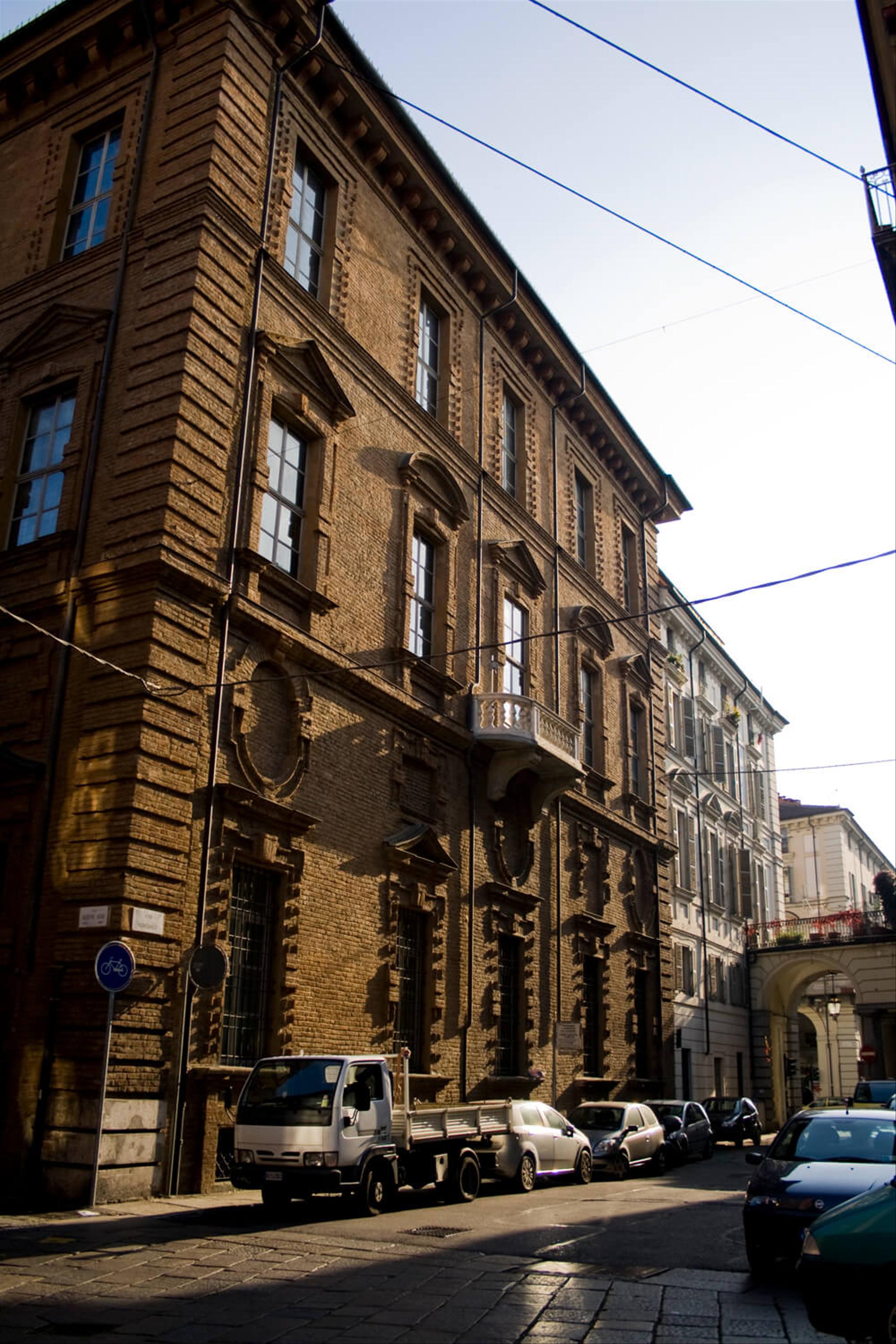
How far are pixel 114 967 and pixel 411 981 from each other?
7.80 metres

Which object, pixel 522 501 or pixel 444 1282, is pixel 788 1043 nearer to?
pixel 522 501

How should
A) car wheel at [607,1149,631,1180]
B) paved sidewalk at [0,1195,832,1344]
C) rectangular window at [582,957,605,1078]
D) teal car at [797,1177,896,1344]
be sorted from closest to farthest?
1. teal car at [797,1177,896,1344]
2. paved sidewalk at [0,1195,832,1344]
3. car wheel at [607,1149,631,1180]
4. rectangular window at [582,957,605,1078]

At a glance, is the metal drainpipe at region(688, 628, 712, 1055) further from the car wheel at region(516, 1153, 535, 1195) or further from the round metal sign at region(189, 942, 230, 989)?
the round metal sign at region(189, 942, 230, 989)

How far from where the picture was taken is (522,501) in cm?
2658

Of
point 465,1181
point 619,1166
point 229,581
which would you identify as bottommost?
point 619,1166

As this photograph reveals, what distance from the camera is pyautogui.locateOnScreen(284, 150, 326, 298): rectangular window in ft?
64.3

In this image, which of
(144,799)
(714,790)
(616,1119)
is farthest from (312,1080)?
(714,790)

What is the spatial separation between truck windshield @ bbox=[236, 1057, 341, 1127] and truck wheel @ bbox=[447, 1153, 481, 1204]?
8.99 ft

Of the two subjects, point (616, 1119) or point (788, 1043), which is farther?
point (788, 1043)

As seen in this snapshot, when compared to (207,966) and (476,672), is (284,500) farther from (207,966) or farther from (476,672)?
(207,966)

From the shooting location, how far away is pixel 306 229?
20.1 metres

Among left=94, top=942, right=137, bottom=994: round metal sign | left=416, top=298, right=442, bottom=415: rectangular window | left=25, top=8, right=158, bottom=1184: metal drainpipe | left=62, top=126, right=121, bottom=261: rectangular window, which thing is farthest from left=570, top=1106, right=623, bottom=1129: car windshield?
left=62, top=126, right=121, bottom=261: rectangular window

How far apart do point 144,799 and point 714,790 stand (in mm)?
32250

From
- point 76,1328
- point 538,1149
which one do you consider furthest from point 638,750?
point 76,1328
